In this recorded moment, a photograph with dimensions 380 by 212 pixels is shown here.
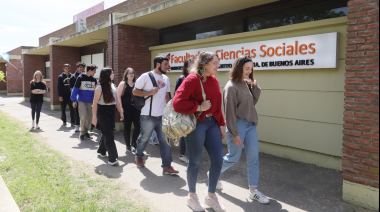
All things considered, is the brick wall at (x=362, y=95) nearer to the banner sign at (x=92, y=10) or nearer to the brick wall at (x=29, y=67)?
the banner sign at (x=92, y=10)

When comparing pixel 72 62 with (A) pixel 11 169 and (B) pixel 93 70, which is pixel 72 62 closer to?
(B) pixel 93 70

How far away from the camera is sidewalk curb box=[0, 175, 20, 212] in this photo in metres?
3.47

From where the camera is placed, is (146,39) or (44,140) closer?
(44,140)

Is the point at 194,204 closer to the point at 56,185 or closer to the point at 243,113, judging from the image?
the point at 243,113

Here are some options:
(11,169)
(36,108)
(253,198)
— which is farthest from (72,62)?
(253,198)

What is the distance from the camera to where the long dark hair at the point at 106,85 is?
5.19 meters

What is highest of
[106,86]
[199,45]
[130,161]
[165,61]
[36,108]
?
[199,45]

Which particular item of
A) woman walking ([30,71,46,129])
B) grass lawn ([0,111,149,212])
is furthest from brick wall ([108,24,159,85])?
grass lawn ([0,111,149,212])

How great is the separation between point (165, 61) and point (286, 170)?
275 centimetres

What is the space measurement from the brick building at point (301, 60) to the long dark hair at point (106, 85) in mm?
2368

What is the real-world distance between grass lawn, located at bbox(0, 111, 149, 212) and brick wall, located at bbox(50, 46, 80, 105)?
8.98 m

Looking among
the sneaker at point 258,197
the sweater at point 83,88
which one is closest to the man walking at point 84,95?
the sweater at point 83,88

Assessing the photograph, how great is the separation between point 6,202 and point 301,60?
16.2 feet

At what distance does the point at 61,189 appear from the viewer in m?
4.08
